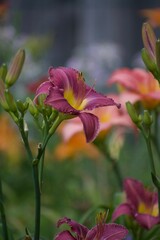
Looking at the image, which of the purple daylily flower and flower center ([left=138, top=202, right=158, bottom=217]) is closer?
the purple daylily flower

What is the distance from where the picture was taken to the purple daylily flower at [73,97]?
54 cm

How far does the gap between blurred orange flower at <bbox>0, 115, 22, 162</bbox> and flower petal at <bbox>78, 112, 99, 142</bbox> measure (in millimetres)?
838

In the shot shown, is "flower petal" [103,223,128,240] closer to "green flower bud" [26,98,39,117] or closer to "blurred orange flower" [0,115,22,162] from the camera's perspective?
"green flower bud" [26,98,39,117]

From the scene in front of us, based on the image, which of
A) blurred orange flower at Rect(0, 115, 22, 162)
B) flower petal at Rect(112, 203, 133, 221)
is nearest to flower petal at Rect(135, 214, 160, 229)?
flower petal at Rect(112, 203, 133, 221)

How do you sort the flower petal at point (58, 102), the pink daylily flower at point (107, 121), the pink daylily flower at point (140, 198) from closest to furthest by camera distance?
the flower petal at point (58, 102), the pink daylily flower at point (140, 198), the pink daylily flower at point (107, 121)

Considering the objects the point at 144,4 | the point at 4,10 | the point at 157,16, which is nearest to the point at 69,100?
the point at 157,16

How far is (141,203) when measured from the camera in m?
0.68

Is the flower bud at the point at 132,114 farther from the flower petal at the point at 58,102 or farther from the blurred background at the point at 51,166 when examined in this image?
the blurred background at the point at 51,166

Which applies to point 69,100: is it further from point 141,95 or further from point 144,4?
point 144,4

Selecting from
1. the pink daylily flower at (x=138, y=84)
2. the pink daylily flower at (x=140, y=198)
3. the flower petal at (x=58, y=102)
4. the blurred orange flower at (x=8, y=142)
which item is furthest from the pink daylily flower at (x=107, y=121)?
the blurred orange flower at (x=8, y=142)

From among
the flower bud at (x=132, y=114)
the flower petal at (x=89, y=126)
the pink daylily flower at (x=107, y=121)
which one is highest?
the flower petal at (x=89, y=126)

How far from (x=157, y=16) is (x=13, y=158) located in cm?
71

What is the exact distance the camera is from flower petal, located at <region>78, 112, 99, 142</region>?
0.55 metres

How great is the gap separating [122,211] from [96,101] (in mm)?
116
